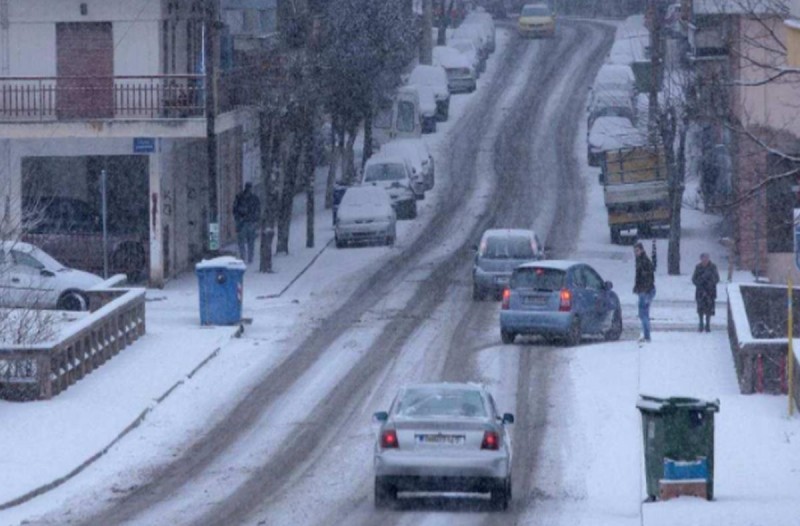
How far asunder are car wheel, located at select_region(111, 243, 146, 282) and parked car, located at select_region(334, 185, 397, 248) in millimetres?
7201

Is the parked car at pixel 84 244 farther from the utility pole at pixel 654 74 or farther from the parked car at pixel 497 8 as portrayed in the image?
the parked car at pixel 497 8

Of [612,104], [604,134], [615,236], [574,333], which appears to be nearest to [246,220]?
[615,236]

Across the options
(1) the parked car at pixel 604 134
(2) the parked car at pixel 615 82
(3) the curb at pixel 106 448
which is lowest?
(3) the curb at pixel 106 448

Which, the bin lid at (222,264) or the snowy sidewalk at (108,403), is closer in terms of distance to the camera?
the snowy sidewalk at (108,403)

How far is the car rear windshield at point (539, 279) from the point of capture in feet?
97.5

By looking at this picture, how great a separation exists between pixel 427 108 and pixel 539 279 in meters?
36.1

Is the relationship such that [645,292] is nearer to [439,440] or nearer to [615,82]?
[439,440]

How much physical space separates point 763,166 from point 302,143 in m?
11.1

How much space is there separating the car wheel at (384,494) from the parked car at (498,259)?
57.9ft

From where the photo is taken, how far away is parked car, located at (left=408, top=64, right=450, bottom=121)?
67.1 m

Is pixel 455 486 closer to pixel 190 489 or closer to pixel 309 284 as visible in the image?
pixel 190 489

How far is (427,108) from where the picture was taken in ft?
215

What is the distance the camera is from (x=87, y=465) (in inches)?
823

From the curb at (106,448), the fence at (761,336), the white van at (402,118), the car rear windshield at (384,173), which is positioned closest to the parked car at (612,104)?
the white van at (402,118)
